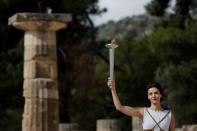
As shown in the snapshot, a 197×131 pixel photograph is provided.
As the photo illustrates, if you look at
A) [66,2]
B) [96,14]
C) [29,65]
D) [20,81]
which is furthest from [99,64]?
[29,65]

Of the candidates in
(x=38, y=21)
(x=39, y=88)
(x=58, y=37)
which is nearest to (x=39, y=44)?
(x=38, y=21)

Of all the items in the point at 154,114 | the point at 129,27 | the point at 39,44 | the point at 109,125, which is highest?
the point at 129,27

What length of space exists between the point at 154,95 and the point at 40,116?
7.16m


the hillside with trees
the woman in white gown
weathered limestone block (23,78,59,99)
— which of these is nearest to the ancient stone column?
weathered limestone block (23,78,59,99)

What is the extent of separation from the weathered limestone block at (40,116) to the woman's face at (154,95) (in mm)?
7094

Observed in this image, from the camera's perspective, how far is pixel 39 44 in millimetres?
10883

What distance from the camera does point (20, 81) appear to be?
663 inches

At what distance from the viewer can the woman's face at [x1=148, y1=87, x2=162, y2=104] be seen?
368 cm

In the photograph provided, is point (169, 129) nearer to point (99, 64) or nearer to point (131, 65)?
point (131, 65)

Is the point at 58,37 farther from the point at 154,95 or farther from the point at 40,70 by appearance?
the point at 154,95

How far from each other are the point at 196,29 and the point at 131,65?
5.53m

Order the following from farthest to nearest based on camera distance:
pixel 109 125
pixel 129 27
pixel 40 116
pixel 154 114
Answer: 1. pixel 129 27
2. pixel 109 125
3. pixel 40 116
4. pixel 154 114

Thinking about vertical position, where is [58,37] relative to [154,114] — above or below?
above

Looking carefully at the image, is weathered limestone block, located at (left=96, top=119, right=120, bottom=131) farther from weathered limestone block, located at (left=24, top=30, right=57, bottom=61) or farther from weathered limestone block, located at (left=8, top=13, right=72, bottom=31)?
weathered limestone block, located at (left=8, top=13, right=72, bottom=31)
